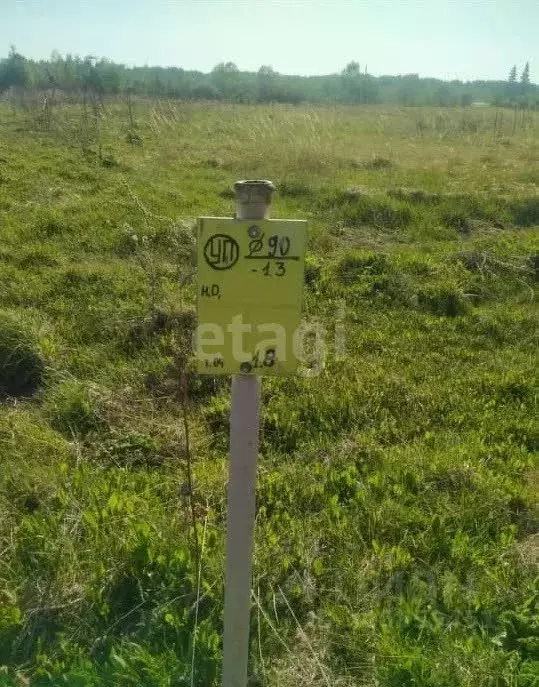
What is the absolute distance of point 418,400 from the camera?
3.40 meters

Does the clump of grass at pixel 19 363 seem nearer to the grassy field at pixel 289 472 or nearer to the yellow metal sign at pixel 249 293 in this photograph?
the grassy field at pixel 289 472

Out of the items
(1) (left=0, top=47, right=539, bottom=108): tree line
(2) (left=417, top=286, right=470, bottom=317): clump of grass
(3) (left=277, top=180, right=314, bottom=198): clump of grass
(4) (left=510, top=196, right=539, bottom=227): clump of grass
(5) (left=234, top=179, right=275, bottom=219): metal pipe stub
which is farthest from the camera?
(1) (left=0, top=47, right=539, bottom=108): tree line

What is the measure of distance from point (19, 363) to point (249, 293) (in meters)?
2.86

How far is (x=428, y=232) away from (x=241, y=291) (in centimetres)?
631

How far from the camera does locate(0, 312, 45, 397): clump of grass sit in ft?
11.7

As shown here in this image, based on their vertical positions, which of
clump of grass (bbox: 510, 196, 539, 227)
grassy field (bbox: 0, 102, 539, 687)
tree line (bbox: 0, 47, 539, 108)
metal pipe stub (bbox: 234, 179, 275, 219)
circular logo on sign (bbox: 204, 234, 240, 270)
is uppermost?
tree line (bbox: 0, 47, 539, 108)

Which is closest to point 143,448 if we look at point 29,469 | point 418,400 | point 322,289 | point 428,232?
point 29,469

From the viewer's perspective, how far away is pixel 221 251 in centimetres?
122

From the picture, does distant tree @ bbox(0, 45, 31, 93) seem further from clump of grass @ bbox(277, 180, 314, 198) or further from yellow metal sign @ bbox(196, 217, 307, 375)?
yellow metal sign @ bbox(196, 217, 307, 375)

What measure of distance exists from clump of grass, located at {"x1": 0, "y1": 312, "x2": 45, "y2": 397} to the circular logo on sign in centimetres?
263

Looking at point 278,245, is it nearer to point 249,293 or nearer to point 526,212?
point 249,293

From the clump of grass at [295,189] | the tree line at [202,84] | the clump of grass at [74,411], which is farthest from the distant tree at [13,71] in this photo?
the clump of grass at [74,411]

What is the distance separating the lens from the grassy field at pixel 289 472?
1.81 metres

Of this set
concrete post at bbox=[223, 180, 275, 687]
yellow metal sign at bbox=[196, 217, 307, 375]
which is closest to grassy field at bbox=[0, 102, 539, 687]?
concrete post at bbox=[223, 180, 275, 687]
